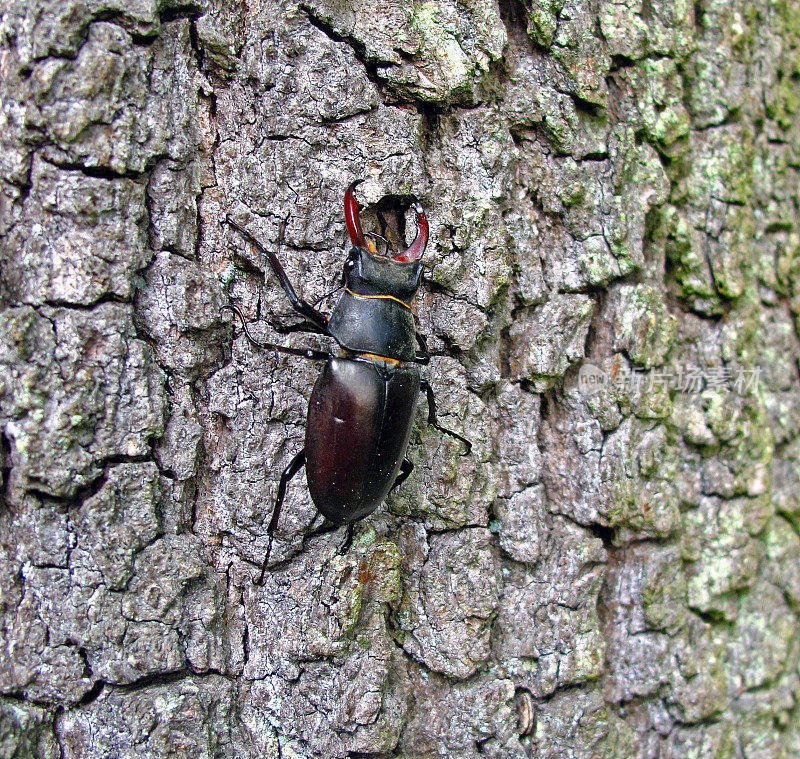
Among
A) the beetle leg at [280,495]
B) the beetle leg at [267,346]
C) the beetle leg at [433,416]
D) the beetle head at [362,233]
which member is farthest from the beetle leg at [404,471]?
the beetle head at [362,233]

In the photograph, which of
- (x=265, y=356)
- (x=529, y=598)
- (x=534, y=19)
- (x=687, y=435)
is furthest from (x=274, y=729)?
(x=534, y=19)

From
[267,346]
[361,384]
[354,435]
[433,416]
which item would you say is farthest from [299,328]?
[433,416]

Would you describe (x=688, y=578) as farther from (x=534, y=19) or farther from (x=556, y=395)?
(x=534, y=19)

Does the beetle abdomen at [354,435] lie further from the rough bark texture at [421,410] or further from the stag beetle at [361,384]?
the rough bark texture at [421,410]

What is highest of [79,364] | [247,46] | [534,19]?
[534,19]

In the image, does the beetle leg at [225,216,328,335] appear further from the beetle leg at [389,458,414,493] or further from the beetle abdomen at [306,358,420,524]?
the beetle leg at [389,458,414,493]

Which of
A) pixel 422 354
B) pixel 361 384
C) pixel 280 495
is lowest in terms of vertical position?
pixel 280 495

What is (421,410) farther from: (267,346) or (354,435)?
(267,346)
